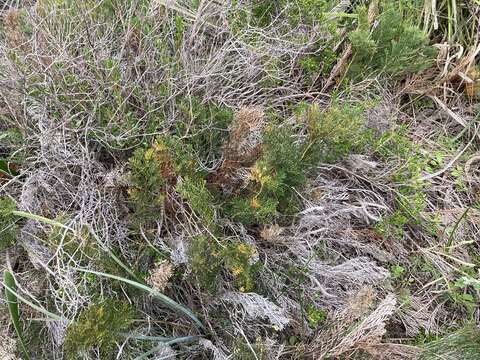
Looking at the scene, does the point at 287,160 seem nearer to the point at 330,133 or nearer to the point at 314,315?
the point at 330,133

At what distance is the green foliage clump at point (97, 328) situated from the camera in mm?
1358

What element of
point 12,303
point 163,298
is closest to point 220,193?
point 163,298

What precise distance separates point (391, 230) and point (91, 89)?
1140 millimetres

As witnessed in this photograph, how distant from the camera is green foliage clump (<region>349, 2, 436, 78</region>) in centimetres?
195

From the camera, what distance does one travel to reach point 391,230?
6.21 ft

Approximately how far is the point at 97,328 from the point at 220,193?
0.60m

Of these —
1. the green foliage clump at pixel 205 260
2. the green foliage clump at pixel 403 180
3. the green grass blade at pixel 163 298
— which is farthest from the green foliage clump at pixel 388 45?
the green grass blade at pixel 163 298

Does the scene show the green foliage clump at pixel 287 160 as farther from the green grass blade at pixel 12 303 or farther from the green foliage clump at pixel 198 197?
the green grass blade at pixel 12 303

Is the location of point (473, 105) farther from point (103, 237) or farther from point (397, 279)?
point (103, 237)

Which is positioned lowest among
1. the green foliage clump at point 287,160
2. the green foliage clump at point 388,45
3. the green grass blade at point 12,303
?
the green grass blade at point 12,303

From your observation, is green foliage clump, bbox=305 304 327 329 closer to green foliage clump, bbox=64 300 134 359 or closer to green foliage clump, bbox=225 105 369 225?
green foliage clump, bbox=225 105 369 225

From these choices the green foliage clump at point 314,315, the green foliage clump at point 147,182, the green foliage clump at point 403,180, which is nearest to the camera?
the green foliage clump at point 147,182

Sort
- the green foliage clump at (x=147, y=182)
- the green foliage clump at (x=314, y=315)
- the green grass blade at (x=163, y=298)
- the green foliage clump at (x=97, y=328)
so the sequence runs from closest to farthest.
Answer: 1. the green foliage clump at (x=97, y=328)
2. the green grass blade at (x=163, y=298)
3. the green foliage clump at (x=147, y=182)
4. the green foliage clump at (x=314, y=315)

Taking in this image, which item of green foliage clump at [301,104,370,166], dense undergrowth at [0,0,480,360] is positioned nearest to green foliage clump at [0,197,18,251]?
dense undergrowth at [0,0,480,360]
